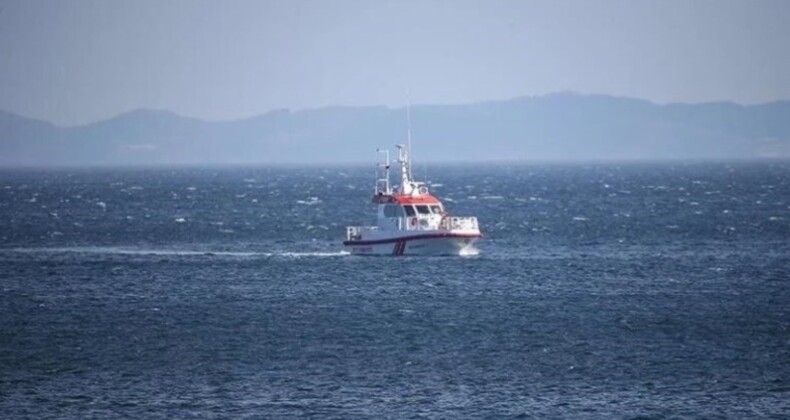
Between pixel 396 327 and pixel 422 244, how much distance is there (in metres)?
24.6

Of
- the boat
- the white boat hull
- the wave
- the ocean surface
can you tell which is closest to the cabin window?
the boat

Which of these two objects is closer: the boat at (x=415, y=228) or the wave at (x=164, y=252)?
the boat at (x=415, y=228)

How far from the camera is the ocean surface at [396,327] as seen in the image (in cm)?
5006

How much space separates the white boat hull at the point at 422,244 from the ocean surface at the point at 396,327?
2.66 feet

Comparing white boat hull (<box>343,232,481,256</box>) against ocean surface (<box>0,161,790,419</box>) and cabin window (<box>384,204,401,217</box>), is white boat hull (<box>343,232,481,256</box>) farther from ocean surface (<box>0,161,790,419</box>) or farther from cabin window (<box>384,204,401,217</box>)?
cabin window (<box>384,204,401,217</box>)

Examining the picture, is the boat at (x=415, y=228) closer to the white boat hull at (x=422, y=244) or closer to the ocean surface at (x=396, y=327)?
the white boat hull at (x=422, y=244)

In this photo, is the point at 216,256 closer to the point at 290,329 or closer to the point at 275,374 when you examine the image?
the point at 290,329

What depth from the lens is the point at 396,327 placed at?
6538 cm

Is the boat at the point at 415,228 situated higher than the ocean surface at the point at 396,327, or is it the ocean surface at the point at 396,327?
the boat at the point at 415,228

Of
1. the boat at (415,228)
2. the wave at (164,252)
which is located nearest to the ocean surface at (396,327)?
the wave at (164,252)

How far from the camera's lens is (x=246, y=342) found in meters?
61.6

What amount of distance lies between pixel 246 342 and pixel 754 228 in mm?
68486

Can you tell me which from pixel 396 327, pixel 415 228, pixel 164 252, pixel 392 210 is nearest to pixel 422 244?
pixel 415 228

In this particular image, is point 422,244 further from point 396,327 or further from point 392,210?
point 396,327
